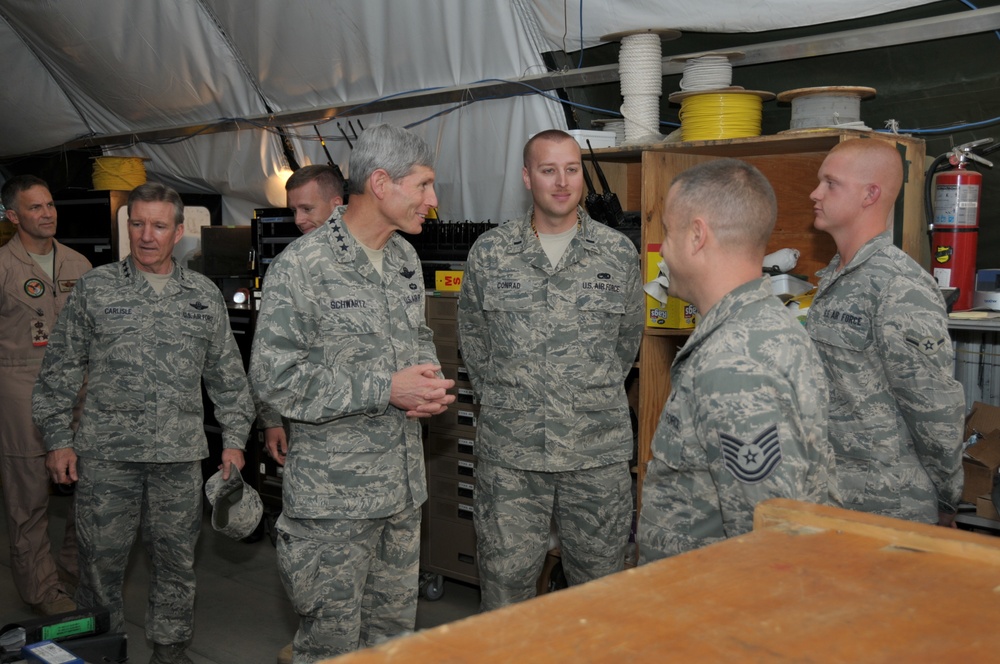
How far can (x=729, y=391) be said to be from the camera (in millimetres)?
1751

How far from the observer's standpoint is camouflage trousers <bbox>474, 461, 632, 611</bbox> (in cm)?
332

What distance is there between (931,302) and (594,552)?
56.1 inches

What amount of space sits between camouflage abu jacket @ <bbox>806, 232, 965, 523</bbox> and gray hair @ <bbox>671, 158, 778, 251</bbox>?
857 millimetres

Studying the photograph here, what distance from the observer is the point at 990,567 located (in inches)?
43.3

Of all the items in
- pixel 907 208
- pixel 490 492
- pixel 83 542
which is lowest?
pixel 83 542

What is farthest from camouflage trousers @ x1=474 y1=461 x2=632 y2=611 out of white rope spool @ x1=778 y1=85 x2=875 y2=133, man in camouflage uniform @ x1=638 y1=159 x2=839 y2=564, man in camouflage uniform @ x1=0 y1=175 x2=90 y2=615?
man in camouflage uniform @ x1=0 y1=175 x2=90 y2=615

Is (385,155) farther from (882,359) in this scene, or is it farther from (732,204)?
(882,359)

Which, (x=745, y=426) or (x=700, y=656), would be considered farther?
(x=745, y=426)

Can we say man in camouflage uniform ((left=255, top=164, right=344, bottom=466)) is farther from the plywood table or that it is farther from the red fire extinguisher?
the plywood table

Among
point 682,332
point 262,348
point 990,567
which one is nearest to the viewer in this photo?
point 990,567

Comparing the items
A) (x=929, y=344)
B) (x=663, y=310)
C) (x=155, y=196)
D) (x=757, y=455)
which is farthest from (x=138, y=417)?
(x=929, y=344)

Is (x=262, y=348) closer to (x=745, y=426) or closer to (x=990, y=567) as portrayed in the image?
(x=745, y=426)

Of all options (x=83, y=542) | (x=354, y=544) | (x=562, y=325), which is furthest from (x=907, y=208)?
(x=83, y=542)

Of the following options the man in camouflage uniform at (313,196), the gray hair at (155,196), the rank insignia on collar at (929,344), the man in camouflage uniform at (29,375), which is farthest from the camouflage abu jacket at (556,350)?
the man in camouflage uniform at (29,375)
